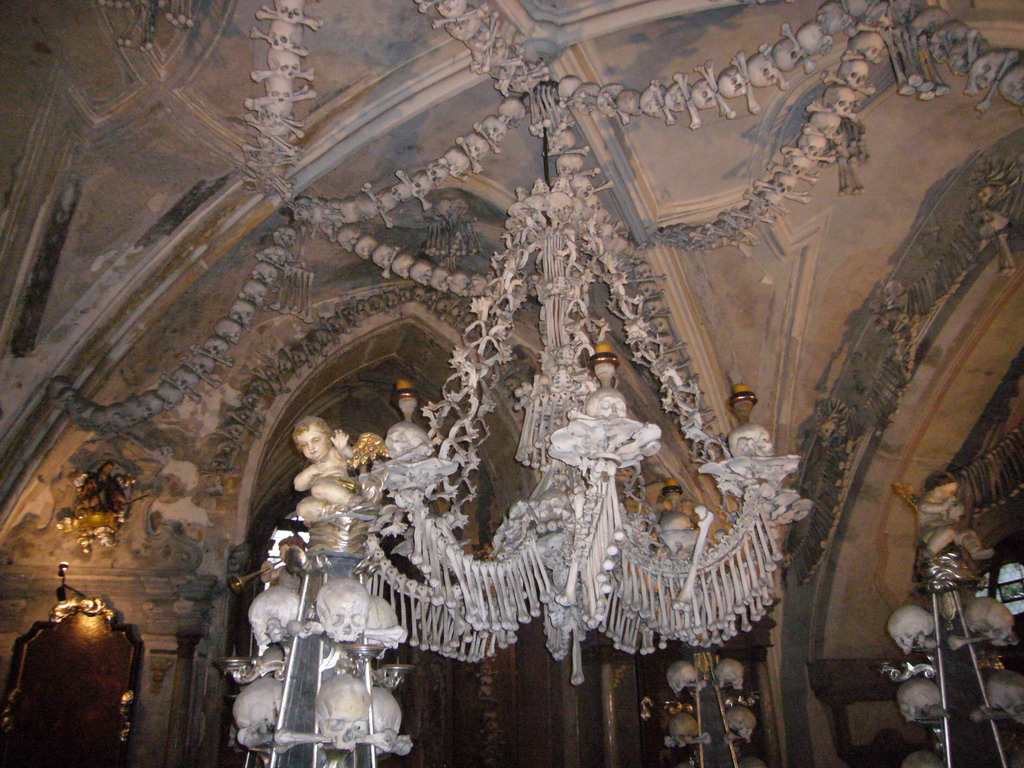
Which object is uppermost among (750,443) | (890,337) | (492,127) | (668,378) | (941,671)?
(492,127)

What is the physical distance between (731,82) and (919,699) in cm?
263

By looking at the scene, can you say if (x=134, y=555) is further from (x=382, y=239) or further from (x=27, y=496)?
(x=382, y=239)

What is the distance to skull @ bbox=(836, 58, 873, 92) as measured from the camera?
3.56 meters

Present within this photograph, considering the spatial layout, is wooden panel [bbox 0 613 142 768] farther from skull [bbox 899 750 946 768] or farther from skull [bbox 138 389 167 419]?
skull [bbox 899 750 946 768]

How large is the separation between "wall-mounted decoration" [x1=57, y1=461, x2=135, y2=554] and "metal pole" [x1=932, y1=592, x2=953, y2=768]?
16.6 feet

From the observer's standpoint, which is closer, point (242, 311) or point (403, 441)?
point (403, 441)

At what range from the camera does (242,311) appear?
515 centimetres

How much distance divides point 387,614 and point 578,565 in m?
0.67

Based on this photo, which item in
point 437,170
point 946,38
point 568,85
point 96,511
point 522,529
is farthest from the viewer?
point 96,511

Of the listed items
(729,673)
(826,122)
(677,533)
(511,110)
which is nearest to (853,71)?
(826,122)

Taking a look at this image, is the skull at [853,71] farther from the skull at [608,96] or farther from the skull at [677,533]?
the skull at [677,533]

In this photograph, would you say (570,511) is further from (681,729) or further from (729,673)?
(681,729)

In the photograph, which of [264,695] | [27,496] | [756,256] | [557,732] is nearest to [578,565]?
[264,695]

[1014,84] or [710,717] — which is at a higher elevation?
[1014,84]
